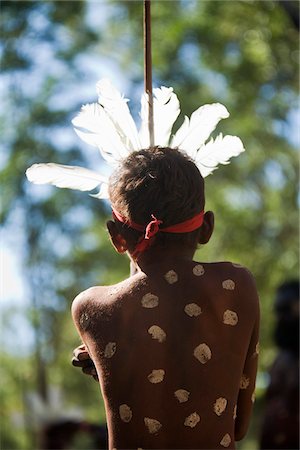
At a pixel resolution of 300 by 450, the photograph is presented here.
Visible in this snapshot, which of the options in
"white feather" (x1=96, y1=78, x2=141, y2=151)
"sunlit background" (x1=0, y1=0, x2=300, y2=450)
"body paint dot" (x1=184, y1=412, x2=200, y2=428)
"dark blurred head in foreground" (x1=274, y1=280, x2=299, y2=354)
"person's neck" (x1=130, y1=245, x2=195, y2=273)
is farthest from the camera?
"sunlit background" (x1=0, y1=0, x2=300, y2=450)

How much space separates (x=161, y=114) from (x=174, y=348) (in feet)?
2.50

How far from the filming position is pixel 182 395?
8.15ft

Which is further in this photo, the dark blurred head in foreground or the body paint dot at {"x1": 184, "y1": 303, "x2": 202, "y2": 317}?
the dark blurred head in foreground

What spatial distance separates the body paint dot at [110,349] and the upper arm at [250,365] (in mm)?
381

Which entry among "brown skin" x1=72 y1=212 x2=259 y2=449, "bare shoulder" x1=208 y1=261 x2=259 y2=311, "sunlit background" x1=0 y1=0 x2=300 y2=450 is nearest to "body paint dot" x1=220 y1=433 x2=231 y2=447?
"brown skin" x1=72 y1=212 x2=259 y2=449

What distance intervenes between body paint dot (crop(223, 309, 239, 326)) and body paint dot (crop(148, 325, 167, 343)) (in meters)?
0.18

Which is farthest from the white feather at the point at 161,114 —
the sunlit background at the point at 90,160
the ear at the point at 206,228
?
the sunlit background at the point at 90,160

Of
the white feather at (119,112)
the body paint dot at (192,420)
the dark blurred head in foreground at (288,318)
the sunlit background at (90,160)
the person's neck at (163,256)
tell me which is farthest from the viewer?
the sunlit background at (90,160)

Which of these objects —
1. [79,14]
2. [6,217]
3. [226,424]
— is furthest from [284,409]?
[79,14]

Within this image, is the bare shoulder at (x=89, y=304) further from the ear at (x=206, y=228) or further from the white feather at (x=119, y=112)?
the white feather at (x=119, y=112)

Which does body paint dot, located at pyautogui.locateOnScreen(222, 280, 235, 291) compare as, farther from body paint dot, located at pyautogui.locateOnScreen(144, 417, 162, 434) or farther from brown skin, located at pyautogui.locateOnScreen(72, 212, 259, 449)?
body paint dot, located at pyautogui.locateOnScreen(144, 417, 162, 434)

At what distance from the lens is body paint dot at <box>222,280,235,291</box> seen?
2.56 metres

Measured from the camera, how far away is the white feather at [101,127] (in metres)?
2.81

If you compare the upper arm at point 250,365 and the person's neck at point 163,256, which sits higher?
the person's neck at point 163,256
